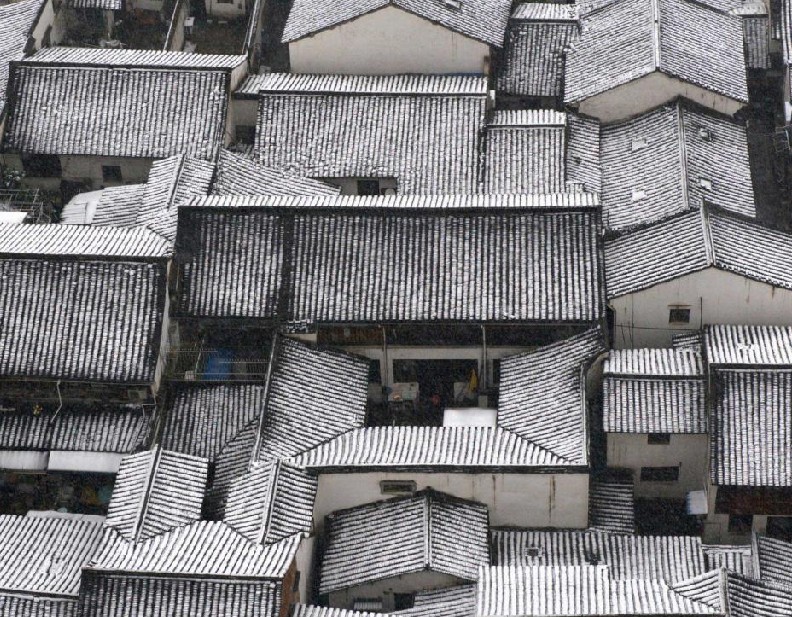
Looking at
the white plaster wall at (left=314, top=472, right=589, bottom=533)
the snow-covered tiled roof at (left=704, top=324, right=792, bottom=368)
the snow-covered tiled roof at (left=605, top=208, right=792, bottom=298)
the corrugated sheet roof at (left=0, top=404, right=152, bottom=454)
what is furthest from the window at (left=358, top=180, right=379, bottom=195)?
the white plaster wall at (left=314, top=472, right=589, bottom=533)

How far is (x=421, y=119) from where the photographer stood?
73562 millimetres

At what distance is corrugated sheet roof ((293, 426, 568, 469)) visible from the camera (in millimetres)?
57938

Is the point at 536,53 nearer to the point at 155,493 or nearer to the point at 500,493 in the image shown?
the point at 500,493

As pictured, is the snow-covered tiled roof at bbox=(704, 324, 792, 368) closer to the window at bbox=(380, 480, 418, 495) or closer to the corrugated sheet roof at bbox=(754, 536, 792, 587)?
the corrugated sheet roof at bbox=(754, 536, 792, 587)

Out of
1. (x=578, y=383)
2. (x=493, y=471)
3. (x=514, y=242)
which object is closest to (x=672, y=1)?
(x=514, y=242)

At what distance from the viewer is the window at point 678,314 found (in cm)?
6378

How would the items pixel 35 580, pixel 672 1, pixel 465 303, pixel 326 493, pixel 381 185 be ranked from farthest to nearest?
pixel 672 1 → pixel 381 185 → pixel 465 303 → pixel 326 493 → pixel 35 580

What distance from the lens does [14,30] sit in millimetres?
81750

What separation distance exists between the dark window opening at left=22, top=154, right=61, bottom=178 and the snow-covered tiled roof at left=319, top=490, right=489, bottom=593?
27321 mm

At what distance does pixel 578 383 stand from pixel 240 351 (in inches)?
597

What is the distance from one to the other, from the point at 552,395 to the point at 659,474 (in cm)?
567

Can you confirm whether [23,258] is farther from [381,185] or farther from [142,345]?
[381,185]

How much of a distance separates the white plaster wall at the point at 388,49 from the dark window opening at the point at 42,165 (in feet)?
44.9

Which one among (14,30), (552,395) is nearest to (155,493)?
(552,395)
